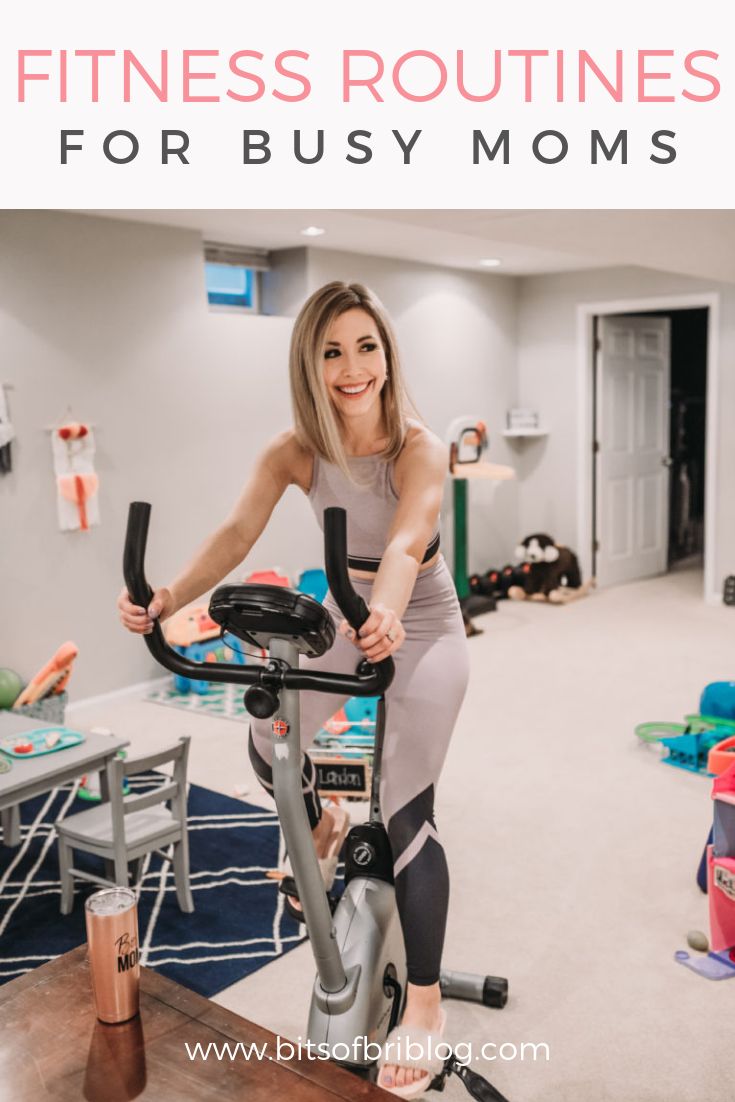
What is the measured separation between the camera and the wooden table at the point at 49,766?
2.97m

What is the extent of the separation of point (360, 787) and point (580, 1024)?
106 cm

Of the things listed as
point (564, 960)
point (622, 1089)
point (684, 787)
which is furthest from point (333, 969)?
point (684, 787)

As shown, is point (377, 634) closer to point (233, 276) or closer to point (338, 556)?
point (338, 556)

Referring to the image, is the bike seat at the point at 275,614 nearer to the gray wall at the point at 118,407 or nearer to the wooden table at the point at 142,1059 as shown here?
the wooden table at the point at 142,1059

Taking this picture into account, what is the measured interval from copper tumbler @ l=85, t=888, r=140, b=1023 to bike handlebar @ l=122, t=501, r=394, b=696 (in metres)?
0.39

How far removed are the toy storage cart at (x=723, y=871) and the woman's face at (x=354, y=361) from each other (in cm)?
159

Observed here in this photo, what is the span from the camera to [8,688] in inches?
183

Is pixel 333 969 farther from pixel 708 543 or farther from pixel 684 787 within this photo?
pixel 708 543

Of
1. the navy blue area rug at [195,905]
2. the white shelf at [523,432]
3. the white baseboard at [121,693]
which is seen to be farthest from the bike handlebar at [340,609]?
the white shelf at [523,432]

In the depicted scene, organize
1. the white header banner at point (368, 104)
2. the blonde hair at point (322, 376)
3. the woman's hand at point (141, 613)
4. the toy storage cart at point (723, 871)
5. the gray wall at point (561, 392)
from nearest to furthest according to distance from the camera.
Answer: the woman's hand at point (141, 613), the blonde hair at point (322, 376), the white header banner at point (368, 104), the toy storage cart at point (723, 871), the gray wall at point (561, 392)

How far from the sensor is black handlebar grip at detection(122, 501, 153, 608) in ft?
5.44

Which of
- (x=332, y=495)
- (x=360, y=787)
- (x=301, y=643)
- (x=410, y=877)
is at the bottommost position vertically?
(x=360, y=787)

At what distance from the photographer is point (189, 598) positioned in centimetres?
203

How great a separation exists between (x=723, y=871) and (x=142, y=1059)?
1.79 metres
